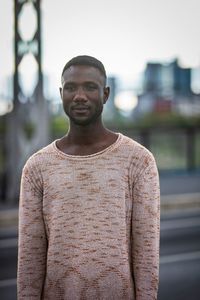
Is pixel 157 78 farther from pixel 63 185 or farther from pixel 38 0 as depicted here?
pixel 63 185

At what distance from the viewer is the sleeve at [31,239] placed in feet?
5.81

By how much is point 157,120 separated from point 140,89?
12.3 feet

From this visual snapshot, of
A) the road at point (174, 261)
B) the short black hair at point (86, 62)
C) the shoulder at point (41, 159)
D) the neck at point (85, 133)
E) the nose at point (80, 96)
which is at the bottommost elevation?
the road at point (174, 261)

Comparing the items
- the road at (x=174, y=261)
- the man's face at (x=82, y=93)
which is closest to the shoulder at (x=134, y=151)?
the man's face at (x=82, y=93)

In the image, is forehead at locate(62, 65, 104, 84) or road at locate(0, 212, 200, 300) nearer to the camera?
forehead at locate(62, 65, 104, 84)

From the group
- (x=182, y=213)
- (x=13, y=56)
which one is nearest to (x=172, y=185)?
(x=182, y=213)

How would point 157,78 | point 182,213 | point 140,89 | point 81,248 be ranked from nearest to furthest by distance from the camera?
point 81,248 → point 182,213 → point 140,89 → point 157,78

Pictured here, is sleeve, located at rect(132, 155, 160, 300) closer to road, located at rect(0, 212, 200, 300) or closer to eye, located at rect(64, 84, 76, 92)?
eye, located at rect(64, 84, 76, 92)

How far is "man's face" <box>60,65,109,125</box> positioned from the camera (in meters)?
1.73

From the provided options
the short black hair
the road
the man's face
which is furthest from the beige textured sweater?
the road

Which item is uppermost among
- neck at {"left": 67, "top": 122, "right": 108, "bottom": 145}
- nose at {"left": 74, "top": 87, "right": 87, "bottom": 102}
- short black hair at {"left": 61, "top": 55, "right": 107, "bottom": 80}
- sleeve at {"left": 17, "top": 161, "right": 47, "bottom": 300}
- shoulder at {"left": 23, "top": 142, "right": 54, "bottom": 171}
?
short black hair at {"left": 61, "top": 55, "right": 107, "bottom": 80}

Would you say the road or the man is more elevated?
the man

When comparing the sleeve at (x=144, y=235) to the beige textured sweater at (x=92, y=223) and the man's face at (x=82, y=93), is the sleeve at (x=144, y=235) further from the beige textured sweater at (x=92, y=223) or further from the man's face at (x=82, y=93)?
the man's face at (x=82, y=93)

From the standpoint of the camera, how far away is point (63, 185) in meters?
1.71
